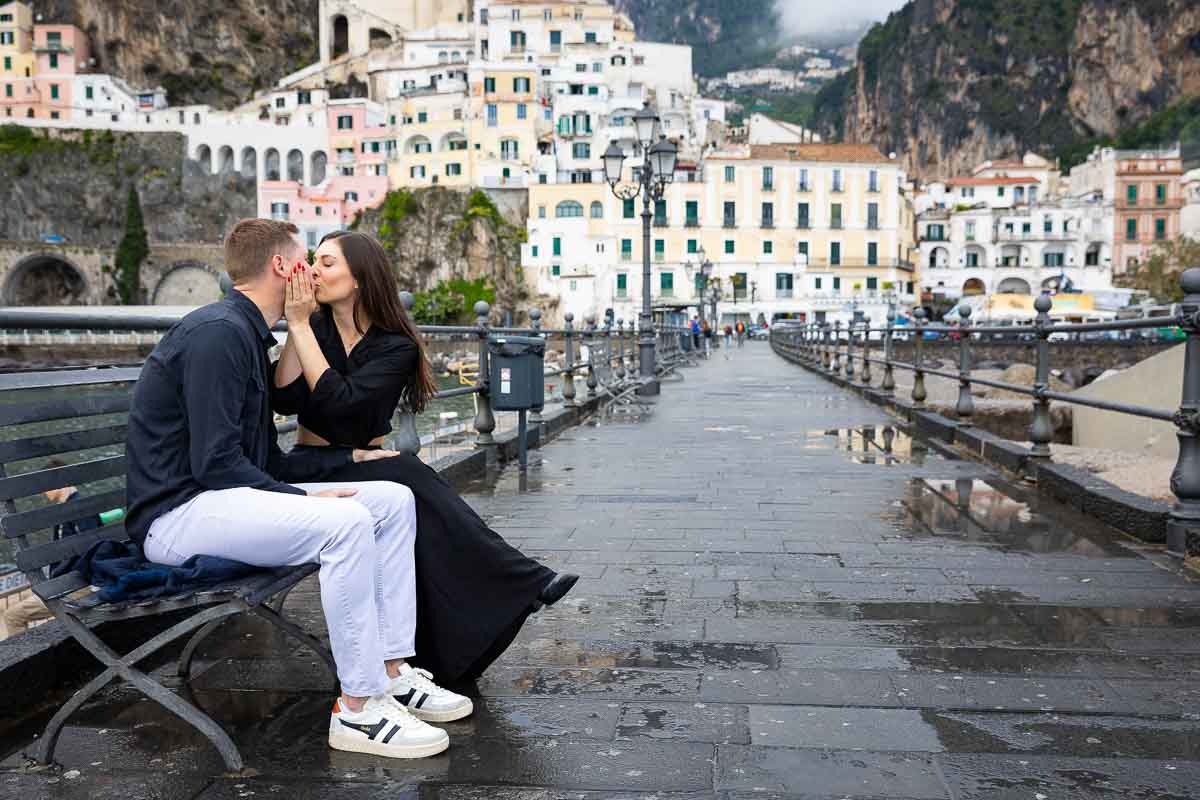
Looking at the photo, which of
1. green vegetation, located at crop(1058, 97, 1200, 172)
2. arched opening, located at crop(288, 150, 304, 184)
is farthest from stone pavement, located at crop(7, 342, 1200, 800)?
green vegetation, located at crop(1058, 97, 1200, 172)

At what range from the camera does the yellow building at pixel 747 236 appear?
2997 inches

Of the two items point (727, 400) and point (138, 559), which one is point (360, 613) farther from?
point (727, 400)

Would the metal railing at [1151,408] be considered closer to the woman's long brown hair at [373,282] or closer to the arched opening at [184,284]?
the woman's long brown hair at [373,282]

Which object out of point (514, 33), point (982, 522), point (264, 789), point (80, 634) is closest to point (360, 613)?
point (264, 789)

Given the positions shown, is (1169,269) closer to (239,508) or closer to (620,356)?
(620,356)

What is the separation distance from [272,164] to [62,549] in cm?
9672

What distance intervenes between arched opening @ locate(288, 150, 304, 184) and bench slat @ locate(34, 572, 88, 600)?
94.5 meters

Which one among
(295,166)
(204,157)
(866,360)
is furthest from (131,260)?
(866,360)

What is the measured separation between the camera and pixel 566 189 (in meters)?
77.4

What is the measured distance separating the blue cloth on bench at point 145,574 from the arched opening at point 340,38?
370ft

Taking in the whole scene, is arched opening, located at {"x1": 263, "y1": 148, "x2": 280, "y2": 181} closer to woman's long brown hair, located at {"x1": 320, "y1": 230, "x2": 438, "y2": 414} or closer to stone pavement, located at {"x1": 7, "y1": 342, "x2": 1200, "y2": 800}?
stone pavement, located at {"x1": 7, "y1": 342, "x2": 1200, "y2": 800}

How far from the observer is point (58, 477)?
2.88m

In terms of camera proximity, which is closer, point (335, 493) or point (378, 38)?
point (335, 493)

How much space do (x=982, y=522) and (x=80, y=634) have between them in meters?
4.84
